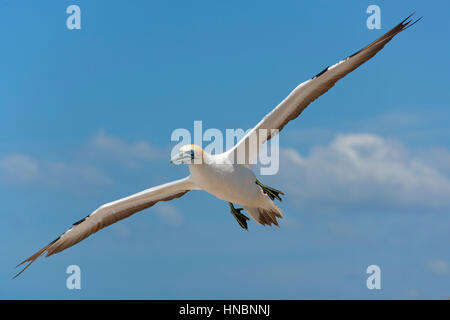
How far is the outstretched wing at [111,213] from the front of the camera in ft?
46.8

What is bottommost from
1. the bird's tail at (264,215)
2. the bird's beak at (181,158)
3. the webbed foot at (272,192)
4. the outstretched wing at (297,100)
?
the bird's tail at (264,215)

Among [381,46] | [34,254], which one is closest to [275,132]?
[381,46]

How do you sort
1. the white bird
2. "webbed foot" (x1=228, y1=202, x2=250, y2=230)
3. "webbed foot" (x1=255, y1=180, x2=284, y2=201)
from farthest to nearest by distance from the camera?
"webbed foot" (x1=228, y1=202, x2=250, y2=230) < "webbed foot" (x1=255, y1=180, x2=284, y2=201) < the white bird

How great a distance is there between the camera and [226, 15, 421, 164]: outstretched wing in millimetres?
12703

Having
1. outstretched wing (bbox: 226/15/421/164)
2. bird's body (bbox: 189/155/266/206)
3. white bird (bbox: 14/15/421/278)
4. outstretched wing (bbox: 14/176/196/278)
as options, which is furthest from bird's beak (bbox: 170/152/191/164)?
outstretched wing (bbox: 14/176/196/278)

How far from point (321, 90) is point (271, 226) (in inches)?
141

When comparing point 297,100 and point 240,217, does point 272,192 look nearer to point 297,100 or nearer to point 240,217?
point 240,217

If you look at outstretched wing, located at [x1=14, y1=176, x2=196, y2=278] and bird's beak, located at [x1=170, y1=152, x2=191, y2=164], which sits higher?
bird's beak, located at [x1=170, y1=152, x2=191, y2=164]

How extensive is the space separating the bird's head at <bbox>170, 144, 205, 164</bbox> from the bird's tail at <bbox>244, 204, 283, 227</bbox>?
2591 mm

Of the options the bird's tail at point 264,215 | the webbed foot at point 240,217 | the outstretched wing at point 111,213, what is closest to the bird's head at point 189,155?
the outstretched wing at point 111,213

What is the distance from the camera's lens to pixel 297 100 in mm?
13234

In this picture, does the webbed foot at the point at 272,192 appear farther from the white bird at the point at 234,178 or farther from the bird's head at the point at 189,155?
the bird's head at the point at 189,155

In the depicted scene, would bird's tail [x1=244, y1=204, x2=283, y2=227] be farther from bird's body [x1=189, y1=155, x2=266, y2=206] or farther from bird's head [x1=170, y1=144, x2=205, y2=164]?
bird's head [x1=170, y1=144, x2=205, y2=164]

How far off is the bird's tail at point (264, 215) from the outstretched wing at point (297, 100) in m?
1.40
